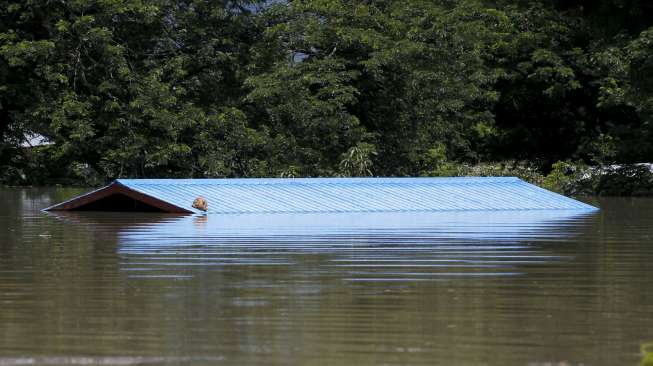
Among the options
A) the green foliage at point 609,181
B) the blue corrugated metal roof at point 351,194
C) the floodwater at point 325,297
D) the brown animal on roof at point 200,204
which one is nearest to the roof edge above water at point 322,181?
the blue corrugated metal roof at point 351,194

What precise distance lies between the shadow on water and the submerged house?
2.09 feet

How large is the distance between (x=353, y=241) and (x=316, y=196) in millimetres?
7881

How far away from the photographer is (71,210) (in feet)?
68.1

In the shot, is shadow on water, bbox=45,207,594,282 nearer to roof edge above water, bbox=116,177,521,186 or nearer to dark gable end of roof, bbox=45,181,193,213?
dark gable end of roof, bbox=45,181,193,213

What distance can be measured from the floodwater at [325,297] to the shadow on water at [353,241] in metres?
0.03

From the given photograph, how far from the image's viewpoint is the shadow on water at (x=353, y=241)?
10047mm

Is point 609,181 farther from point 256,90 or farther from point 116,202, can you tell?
point 116,202

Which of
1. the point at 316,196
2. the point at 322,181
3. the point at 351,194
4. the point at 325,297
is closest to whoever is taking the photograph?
the point at 325,297

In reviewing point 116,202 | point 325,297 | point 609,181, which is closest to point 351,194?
point 116,202

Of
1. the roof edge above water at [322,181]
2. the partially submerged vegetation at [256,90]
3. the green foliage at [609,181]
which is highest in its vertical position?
the partially submerged vegetation at [256,90]

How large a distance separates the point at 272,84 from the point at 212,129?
6.34 ft

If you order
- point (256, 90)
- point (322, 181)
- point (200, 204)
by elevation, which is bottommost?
point (200, 204)

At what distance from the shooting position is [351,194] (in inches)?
842

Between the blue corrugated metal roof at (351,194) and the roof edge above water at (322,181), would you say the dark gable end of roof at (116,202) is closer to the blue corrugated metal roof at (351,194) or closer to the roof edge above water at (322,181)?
the blue corrugated metal roof at (351,194)
